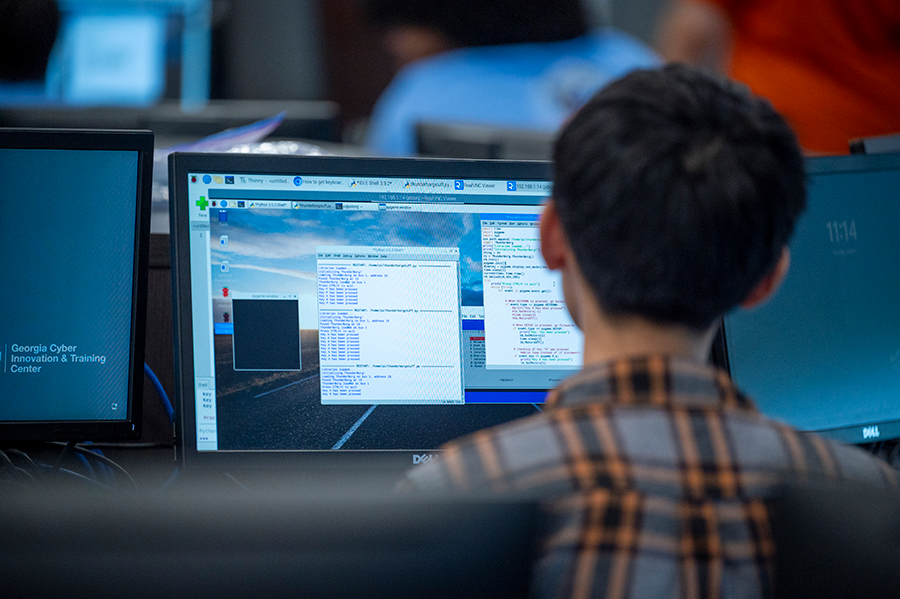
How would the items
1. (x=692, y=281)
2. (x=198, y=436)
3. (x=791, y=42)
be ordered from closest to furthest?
(x=692, y=281)
(x=198, y=436)
(x=791, y=42)

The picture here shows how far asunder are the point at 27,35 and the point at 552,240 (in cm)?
241

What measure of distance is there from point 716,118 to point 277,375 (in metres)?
0.58

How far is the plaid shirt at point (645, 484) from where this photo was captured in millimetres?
482

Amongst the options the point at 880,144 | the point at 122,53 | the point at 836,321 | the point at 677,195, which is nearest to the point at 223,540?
the point at 677,195

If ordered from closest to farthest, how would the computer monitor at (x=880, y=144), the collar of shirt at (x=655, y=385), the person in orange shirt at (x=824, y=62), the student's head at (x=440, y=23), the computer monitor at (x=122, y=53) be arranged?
the collar of shirt at (x=655, y=385) < the computer monitor at (x=880, y=144) < the person in orange shirt at (x=824, y=62) < the computer monitor at (x=122, y=53) < the student's head at (x=440, y=23)

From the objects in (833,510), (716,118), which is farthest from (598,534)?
(716,118)

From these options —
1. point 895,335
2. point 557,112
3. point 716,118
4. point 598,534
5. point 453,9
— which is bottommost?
point 598,534

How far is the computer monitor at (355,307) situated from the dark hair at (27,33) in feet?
5.84

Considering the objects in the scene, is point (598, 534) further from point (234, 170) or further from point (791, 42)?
point (791, 42)

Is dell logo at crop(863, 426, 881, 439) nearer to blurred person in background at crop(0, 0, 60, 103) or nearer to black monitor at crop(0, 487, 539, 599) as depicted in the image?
black monitor at crop(0, 487, 539, 599)

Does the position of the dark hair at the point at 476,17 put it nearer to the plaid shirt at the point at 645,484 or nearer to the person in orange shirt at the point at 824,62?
the person in orange shirt at the point at 824,62

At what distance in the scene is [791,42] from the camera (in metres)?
2.42

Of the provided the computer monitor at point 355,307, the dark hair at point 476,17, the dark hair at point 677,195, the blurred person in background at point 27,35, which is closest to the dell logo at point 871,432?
the computer monitor at point 355,307

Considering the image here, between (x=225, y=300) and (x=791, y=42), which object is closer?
(x=225, y=300)
